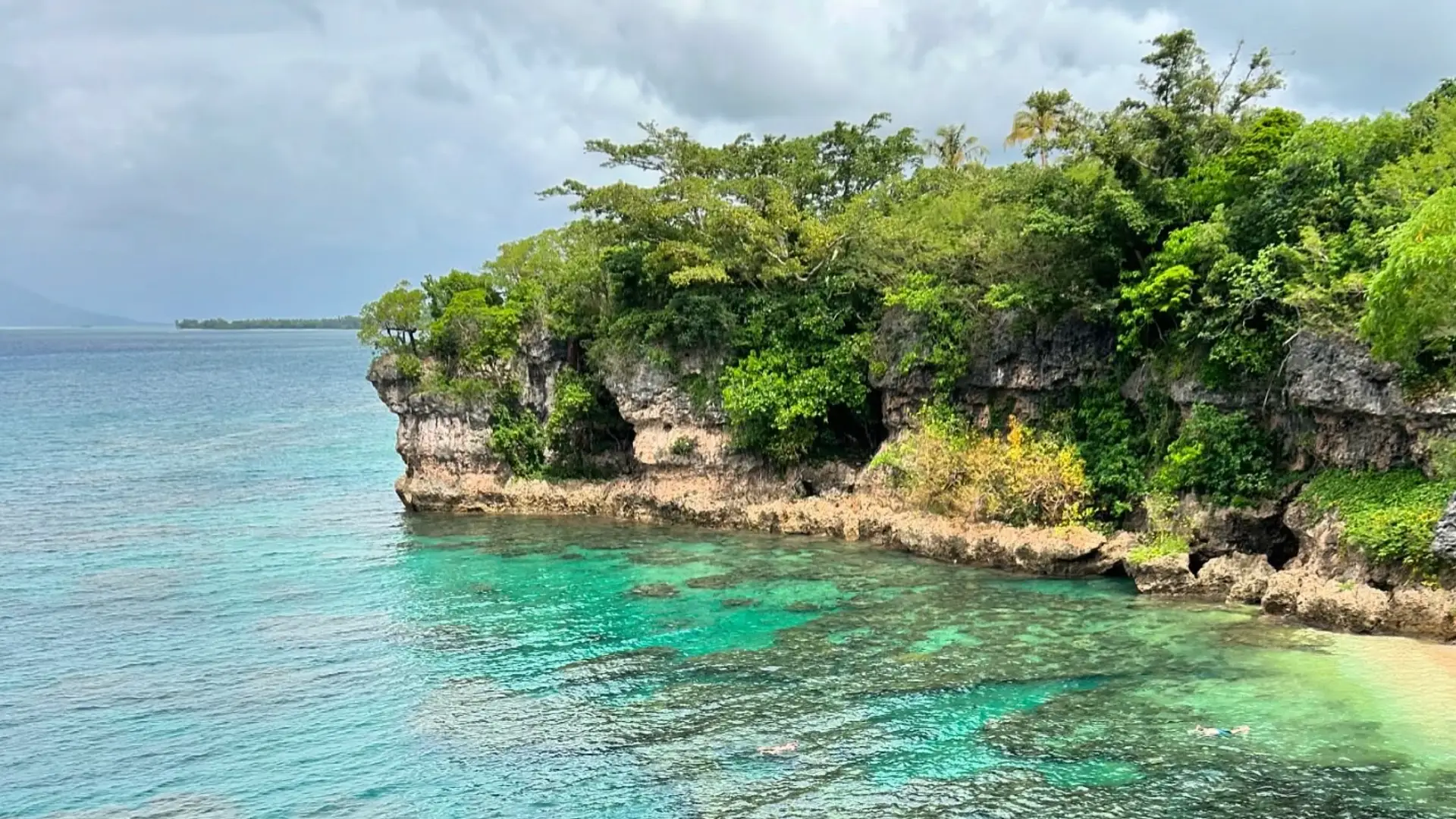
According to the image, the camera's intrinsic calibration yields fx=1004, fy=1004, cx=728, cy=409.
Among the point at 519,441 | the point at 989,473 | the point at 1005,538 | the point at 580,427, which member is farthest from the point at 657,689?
the point at 519,441

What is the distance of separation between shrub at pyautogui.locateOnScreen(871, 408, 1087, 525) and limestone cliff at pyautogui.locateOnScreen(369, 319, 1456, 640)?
2.55 feet

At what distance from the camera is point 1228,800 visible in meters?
14.2

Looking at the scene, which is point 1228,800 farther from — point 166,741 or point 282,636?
point 282,636

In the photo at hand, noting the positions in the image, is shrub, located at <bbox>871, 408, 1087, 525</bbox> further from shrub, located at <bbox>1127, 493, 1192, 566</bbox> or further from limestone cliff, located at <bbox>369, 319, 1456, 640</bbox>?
shrub, located at <bbox>1127, 493, 1192, 566</bbox>

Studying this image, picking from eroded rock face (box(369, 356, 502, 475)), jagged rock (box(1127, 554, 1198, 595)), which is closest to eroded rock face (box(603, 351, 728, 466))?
eroded rock face (box(369, 356, 502, 475))

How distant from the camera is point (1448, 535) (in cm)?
1948

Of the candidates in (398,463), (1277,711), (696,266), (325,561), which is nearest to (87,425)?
(398,463)

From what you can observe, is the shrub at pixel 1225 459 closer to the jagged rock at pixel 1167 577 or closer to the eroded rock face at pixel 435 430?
the jagged rock at pixel 1167 577

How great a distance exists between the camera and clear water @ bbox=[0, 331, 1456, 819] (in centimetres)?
1505

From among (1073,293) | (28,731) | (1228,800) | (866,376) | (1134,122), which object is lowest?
(28,731)

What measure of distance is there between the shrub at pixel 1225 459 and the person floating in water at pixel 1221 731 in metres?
9.97

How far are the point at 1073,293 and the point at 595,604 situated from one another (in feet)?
51.4

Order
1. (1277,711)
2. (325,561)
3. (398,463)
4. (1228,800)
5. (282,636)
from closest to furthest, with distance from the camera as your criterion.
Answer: (1228,800) → (1277,711) → (282,636) → (325,561) → (398,463)

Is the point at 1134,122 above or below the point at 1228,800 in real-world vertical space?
above
